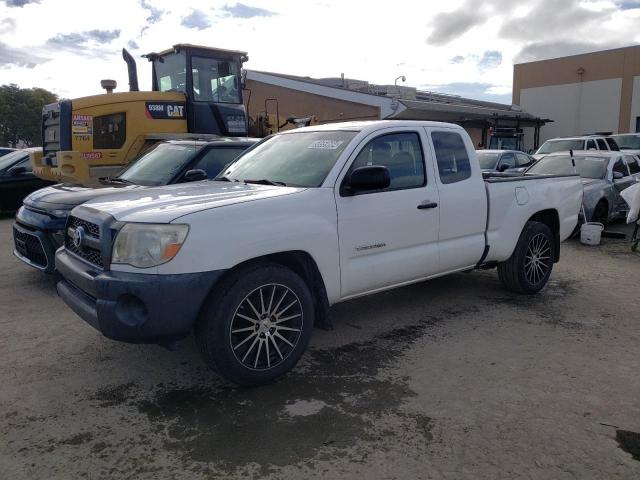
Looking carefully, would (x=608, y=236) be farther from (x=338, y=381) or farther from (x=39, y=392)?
(x=39, y=392)

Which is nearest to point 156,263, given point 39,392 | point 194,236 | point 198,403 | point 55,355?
point 194,236

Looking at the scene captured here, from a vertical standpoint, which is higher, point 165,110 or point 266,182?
point 165,110

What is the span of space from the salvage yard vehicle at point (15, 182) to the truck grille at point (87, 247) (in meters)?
8.52

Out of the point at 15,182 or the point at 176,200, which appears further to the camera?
the point at 15,182

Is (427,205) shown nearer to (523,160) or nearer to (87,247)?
(87,247)

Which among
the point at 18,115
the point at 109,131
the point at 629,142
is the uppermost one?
the point at 18,115

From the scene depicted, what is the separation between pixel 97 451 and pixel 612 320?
4.76m

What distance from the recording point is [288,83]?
28969 mm

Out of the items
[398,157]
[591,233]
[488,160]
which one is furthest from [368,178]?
[488,160]

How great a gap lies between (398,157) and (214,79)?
7553 mm

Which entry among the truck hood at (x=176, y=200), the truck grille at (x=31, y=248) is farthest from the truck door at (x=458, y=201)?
the truck grille at (x=31, y=248)

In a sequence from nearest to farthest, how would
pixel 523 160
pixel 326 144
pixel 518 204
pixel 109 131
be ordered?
pixel 326 144
pixel 518 204
pixel 109 131
pixel 523 160

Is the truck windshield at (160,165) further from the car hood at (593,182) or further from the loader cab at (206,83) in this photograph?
the car hood at (593,182)

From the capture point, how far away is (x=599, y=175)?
10.5m
